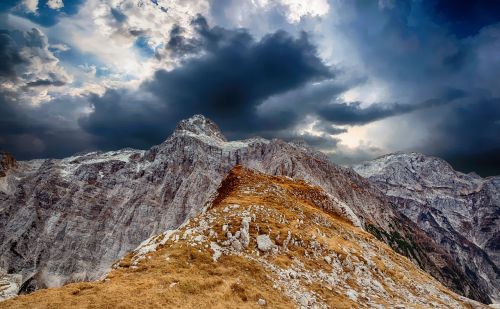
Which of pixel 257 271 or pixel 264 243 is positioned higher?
pixel 264 243

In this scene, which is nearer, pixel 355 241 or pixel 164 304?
pixel 164 304

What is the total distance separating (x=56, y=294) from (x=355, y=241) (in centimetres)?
3731

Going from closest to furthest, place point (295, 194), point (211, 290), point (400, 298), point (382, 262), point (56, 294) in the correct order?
point (56, 294) → point (211, 290) → point (400, 298) → point (382, 262) → point (295, 194)

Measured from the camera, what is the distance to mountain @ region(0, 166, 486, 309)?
26.0 meters

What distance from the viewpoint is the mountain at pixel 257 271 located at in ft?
85.3

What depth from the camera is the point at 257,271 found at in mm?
32969

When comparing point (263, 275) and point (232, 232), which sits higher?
point (232, 232)

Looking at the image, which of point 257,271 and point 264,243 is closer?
point 257,271

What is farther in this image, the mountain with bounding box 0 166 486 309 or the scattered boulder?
the scattered boulder

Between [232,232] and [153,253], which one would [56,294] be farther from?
[232,232]

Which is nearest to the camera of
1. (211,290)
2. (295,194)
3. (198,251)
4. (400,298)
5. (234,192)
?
(211,290)

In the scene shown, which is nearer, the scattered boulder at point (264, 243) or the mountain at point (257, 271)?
the mountain at point (257, 271)

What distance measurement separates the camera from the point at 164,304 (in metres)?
25.0

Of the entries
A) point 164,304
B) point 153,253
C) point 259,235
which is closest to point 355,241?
point 259,235
